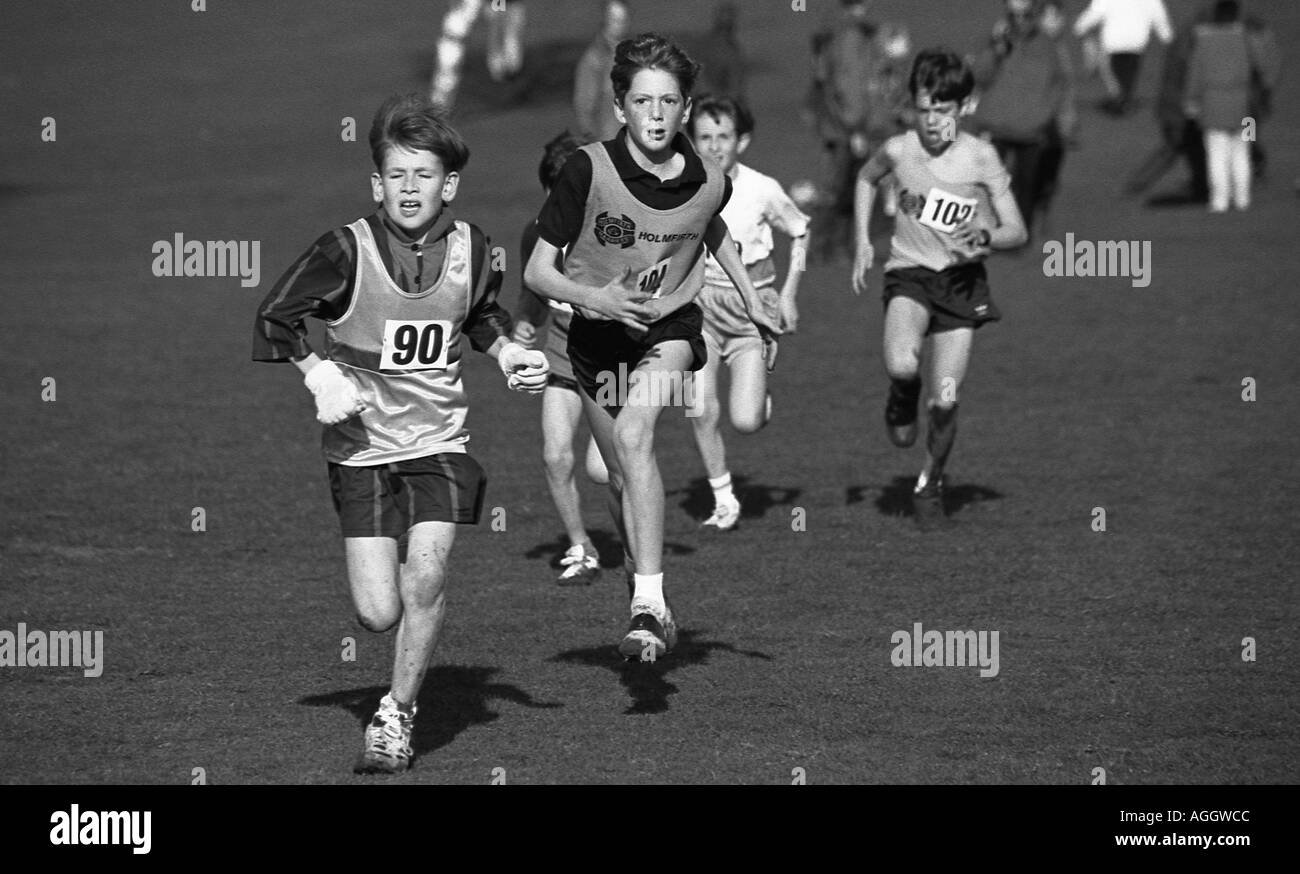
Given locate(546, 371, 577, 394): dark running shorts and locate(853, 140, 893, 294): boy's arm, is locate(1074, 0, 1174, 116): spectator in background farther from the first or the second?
locate(546, 371, 577, 394): dark running shorts

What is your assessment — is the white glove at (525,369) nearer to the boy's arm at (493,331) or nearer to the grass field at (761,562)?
the boy's arm at (493,331)

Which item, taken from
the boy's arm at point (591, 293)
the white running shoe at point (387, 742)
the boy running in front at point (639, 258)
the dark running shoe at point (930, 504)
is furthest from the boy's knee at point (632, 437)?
the dark running shoe at point (930, 504)

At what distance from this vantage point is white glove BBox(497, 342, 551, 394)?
5902 mm

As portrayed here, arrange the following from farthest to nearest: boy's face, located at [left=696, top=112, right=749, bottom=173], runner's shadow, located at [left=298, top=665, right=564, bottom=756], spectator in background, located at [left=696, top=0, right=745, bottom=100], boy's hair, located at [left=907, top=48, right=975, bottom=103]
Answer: spectator in background, located at [left=696, top=0, right=745, bottom=100] → boy's face, located at [left=696, top=112, right=749, bottom=173] → boy's hair, located at [left=907, top=48, right=975, bottom=103] → runner's shadow, located at [left=298, top=665, right=564, bottom=756]

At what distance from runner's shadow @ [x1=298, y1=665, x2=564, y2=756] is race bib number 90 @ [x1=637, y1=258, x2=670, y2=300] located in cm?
150

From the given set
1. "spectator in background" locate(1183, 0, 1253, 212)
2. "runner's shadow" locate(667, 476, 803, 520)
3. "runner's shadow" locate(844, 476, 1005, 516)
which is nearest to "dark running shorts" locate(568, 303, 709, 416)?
"runner's shadow" locate(667, 476, 803, 520)

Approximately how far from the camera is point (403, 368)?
19.7 feet

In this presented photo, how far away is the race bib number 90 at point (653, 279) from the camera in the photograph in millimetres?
6762

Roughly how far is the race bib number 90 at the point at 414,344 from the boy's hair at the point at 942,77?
4.08 metres

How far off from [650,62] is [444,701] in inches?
93.1

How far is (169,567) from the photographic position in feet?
29.5

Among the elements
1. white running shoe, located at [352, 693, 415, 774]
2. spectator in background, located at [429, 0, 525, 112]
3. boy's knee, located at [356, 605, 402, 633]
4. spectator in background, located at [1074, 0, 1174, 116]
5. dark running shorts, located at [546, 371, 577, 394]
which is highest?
spectator in background, located at [429, 0, 525, 112]
